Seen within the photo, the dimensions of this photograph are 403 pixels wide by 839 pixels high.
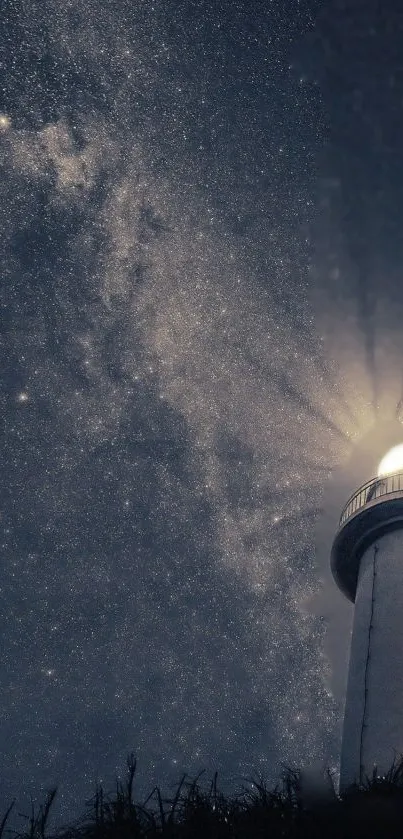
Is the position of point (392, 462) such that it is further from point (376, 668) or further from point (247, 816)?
point (247, 816)

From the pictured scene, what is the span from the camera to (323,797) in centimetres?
604

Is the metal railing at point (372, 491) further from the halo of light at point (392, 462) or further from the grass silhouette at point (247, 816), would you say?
the grass silhouette at point (247, 816)

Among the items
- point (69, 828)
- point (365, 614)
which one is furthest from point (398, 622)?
point (69, 828)

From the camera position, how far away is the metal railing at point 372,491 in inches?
529

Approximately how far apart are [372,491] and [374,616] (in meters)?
2.97

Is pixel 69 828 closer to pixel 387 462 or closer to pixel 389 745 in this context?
pixel 389 745

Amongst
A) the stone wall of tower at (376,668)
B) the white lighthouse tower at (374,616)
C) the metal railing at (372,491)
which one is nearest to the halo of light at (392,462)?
the white lighthouse tower at (374,616)

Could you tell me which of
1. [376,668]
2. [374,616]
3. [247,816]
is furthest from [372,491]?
[247,816]

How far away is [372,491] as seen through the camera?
1387 cm

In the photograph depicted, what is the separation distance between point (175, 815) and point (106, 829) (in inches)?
30.7

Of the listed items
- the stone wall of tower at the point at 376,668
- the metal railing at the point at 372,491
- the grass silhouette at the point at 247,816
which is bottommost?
the grass silhouette at the point at 247,816

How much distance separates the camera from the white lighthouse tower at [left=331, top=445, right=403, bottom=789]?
10594 millimetres

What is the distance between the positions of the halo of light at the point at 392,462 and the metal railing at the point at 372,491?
0.32 m

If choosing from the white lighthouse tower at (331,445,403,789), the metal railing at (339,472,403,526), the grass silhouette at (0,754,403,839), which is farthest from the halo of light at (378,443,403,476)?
the grass silhouette at (0,754,403,839)
